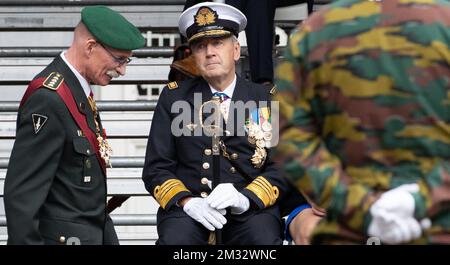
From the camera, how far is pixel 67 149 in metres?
4.66

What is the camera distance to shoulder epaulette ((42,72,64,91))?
15.4 ft

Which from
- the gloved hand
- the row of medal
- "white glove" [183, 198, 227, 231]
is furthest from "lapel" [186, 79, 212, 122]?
the gloved hand

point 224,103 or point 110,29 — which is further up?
point 110,29

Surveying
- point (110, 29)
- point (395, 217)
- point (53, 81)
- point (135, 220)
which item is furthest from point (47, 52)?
point (395, 217)

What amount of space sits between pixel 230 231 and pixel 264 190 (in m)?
0.27

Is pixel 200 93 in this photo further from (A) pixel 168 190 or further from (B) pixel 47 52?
(B) pixel 47 52

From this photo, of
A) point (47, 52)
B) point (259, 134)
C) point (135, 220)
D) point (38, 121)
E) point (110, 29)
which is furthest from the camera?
point (47, 52)

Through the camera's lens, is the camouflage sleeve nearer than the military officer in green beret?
Yes

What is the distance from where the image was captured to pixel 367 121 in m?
3.09

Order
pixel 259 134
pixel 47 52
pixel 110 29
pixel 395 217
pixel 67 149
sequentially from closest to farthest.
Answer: pixel 395 217 < pixel 67 149 < pixel 110 29 < pixel 259 134 < pixel 47 52

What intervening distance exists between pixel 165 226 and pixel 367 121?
2442 mm

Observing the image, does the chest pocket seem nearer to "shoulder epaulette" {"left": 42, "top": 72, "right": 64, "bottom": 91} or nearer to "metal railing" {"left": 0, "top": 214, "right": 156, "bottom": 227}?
"shoulder epaulette" {"left": 42, "top": 72, "right": 64, "bottom": 91}

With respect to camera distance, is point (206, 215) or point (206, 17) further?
point (206, 17)
